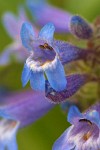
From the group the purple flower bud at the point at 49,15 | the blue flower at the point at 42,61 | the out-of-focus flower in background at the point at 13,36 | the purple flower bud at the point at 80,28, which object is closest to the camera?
the blue flower at the point at 42,61

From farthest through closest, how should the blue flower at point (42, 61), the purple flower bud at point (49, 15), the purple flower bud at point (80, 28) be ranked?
the purple flower bud at point (49, 15)
the purple flower bud at point (80, 28)
the blue flower at point (42, 61)

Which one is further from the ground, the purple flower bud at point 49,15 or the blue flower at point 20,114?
the purple flower bud at point 49,15

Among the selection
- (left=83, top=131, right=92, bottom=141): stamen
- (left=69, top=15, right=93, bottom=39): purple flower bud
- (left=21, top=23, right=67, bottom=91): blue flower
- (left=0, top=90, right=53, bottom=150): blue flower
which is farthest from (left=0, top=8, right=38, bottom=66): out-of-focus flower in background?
(left=83, top=131, right=92, bottom=141): stamen

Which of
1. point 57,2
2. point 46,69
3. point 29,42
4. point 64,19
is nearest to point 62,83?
point 46,69

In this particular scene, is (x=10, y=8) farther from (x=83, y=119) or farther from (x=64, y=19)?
(x=83, y=119)

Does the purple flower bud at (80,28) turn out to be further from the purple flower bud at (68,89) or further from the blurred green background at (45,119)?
the blurred green background at (45,119)

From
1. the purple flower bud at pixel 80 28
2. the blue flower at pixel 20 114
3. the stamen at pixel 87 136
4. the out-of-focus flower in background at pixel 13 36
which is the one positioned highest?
the out-of-focus flower in background at pixel 13 36

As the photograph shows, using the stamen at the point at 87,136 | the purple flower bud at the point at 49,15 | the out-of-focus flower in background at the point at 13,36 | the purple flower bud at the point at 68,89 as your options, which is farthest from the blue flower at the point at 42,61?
the out-of-focus flower in background at the point at 13,36
